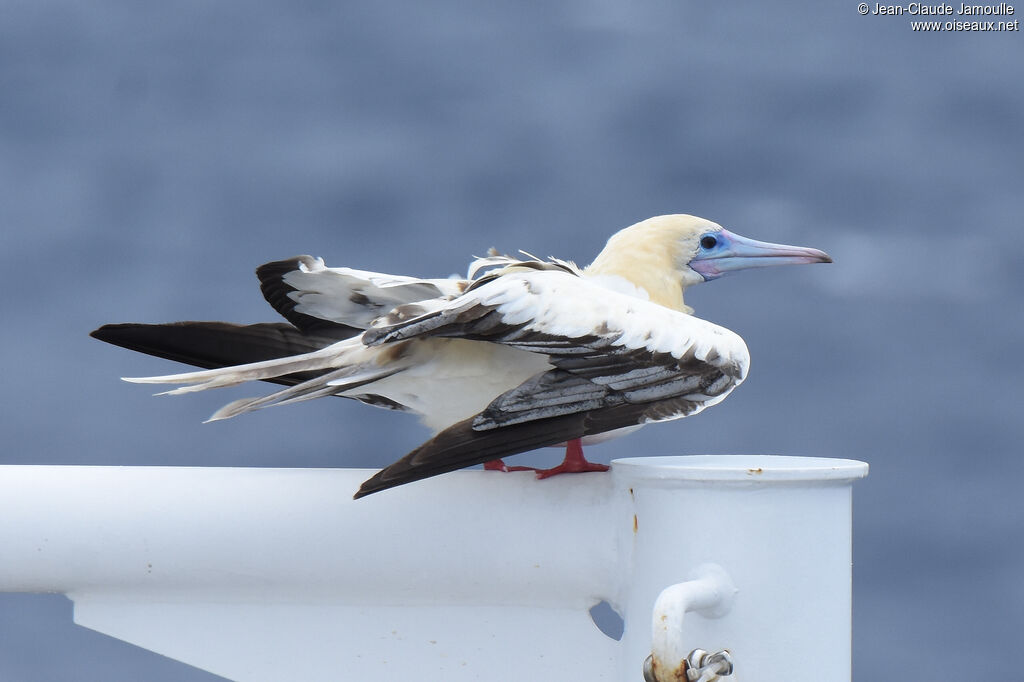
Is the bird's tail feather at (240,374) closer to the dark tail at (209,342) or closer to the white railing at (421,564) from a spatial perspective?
the dark tail at (209,342)

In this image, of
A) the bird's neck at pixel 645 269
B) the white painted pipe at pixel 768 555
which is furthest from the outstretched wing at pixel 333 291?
the white painted pipe at pixel 768 555

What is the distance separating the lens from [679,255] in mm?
2047

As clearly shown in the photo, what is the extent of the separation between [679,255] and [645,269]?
0.34 ft

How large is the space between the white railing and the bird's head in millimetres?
695

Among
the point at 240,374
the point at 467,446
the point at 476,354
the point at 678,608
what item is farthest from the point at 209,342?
the point at 678,608

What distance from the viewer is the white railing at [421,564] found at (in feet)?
3.80

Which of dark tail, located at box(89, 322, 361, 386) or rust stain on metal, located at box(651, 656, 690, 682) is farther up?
dark tail, located at box(89, 322, 361, 386)

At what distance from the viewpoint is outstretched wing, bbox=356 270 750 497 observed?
56.5 inches

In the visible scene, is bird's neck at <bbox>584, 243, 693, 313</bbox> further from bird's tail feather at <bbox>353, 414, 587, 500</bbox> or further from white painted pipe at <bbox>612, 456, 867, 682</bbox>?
white painted pipe at <bbox>612, 456, 867, 682</bbox>

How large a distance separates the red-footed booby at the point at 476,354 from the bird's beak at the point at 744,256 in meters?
0.24

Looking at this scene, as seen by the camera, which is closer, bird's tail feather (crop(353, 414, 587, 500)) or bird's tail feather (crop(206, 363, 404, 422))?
bird's tail feather (crop(353, 414, 587, 500))

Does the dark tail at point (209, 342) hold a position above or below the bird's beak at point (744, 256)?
below

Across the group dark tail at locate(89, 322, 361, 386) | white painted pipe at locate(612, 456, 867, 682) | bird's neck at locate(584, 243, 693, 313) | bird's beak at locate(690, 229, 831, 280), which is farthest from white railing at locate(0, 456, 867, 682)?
bird's beak at locate(690, 229, 831, 280)

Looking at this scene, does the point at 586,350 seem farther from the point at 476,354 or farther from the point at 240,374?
the point at 240,374
